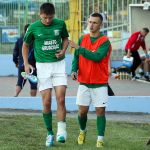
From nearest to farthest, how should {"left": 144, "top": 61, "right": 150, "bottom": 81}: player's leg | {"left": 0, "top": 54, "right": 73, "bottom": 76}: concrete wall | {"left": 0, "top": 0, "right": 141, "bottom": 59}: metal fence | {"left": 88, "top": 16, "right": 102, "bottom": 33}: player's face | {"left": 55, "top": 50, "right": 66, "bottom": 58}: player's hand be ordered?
{"left": 88, "top": 16, "right": 102, "bottom": 33}: player's face → {"left": 55, "top": 50, "right": 66, "bottom": 58}: player's hand → {"left": 144, "top": 61, "right": 150, "bottom": 81}: player's leg → {"left": 0, "top": 54, "right": 73, "bottom": 76}: concrete wall → {"left": 0, "top": 0, "right": 141, "bottom": 59}: metal fence

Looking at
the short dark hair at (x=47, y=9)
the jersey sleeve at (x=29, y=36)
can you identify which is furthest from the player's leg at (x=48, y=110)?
the short dark hair at (x=47, y=9)

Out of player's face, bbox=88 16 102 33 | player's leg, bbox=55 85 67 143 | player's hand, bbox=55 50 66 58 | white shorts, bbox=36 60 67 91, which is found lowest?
player's leg, bbox=55 85 67 143

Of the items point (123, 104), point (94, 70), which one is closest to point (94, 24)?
point (94, 70)

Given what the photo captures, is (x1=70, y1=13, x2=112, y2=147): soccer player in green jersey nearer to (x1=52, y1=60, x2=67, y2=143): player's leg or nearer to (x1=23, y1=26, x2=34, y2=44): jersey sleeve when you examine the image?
(x1=52, y1=60, x2=67, y2=143): player's leg

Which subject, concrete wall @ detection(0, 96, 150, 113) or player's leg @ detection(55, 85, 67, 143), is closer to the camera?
player's leg @ detection(55, 85, 67, 143)

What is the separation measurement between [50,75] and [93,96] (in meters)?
0.63

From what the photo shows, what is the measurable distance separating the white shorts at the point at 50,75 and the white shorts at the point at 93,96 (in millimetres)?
287

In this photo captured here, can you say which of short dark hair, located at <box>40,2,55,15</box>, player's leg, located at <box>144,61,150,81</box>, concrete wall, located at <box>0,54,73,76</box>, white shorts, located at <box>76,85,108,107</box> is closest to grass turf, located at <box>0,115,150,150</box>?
white shorts, located at <box>76,85,108,107</box>

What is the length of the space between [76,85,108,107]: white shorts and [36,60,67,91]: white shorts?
11.3 inches

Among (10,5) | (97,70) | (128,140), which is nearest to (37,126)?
(128,140)

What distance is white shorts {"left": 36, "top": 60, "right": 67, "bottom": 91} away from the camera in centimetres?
882

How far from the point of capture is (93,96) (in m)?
8.78

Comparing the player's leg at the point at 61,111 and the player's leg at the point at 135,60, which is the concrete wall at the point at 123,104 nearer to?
the player's leg at the point at 61,111

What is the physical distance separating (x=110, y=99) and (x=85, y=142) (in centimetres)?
450
